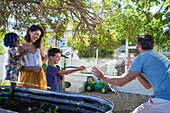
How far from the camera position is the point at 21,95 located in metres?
1.84

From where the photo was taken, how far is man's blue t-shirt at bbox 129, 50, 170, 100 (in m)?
1.56

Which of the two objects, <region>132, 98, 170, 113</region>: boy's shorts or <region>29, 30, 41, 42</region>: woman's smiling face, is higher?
<region>29, 30, 41, 42</region>: woman's smiling face

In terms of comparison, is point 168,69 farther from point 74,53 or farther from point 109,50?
point 74,53

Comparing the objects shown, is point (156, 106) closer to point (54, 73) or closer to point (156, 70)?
point (156, 70)

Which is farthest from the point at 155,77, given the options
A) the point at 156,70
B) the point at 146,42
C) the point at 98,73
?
the point at 98,73

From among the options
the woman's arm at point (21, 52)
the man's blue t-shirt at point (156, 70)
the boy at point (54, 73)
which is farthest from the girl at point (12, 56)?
the man's blue t-shirt at point (156, 70)

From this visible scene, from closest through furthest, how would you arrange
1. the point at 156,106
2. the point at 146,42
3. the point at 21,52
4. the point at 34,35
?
1. the point at 156,106
2. the point at 146,42
3. the point at 21,52
4. the point at 34,35

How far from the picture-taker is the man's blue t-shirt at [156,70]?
1.56 m

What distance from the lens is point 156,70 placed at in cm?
159

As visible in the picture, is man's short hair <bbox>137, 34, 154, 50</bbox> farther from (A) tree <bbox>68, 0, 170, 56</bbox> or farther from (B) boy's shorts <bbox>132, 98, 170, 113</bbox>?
(A) tree <bbox>68, 0, 170, 56</bbox>

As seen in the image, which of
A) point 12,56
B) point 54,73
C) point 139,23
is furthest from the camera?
point 139,23

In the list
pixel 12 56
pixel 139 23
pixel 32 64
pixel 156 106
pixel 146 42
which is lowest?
pixel 156 106

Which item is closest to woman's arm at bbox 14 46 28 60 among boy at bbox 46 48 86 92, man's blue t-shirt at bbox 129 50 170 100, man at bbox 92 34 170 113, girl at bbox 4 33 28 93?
girl at bbox 4 33 28 93

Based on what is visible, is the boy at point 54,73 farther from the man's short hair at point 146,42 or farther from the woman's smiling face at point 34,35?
the man's short hair at point 146,42
